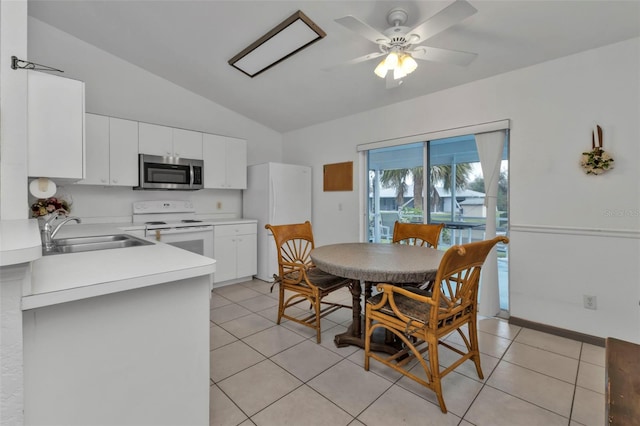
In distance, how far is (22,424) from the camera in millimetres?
843

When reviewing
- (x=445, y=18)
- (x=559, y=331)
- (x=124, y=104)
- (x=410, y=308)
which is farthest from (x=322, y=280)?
(x=124, y=104)

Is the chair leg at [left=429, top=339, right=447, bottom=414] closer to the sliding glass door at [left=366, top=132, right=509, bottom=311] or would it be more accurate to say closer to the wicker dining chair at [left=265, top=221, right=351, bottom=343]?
the wicker dining chair at [left=265, top=221, right=351, bottom=343]

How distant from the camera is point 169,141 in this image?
11.6ft

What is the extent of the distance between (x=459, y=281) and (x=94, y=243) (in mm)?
2437

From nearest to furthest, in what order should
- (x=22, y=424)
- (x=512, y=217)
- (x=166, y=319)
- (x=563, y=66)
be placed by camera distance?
(x=22, y=424)
(x=166, y=319)
(x=563, y=66)
(x=512, y=217)

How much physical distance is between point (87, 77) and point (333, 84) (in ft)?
9.01

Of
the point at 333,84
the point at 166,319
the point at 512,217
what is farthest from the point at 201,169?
the point at 512,217

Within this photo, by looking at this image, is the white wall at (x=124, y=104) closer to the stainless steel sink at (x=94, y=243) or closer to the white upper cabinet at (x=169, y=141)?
the white upper cabinet at (x=169, y=141)

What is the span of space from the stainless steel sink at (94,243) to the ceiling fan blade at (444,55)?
219 cm

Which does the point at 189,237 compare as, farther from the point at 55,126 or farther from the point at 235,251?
the point at 55,126

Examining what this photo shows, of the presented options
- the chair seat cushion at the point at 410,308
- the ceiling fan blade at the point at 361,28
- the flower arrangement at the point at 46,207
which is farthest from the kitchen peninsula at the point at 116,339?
the flower arrangement at the point at 46,207

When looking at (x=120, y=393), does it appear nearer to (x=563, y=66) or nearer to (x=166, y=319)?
(x=166, y=319)

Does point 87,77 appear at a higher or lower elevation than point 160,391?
higher

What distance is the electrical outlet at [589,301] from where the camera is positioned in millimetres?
2340
